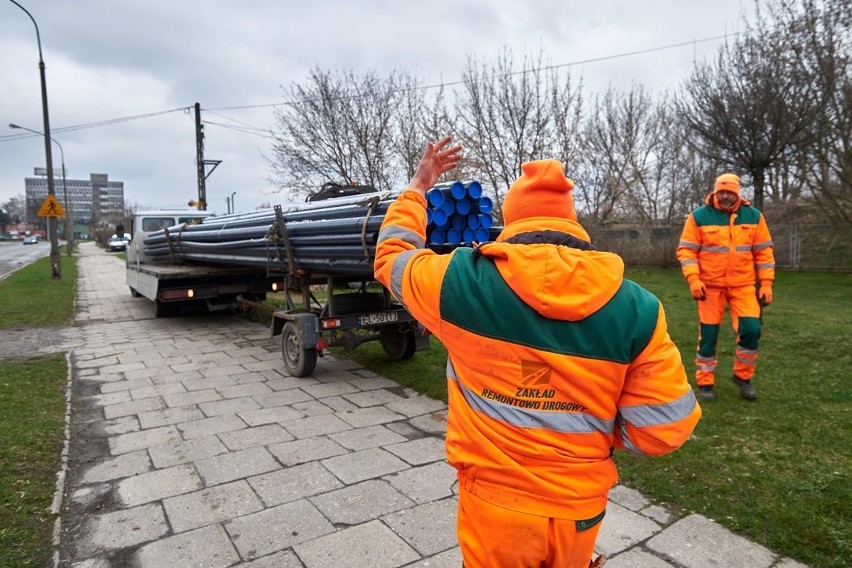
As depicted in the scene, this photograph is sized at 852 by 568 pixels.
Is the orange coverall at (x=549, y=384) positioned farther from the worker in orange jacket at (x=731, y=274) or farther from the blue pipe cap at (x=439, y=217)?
the worker in orange jacket at (x=731, y=274)

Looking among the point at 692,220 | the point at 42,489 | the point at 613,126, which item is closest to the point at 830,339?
the point at 692,220

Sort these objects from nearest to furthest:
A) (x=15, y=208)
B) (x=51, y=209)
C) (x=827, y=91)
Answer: (x=827, y=91) < (x=51, y=209) < (x=15, y=208)

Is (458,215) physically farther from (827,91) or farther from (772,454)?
(827,91)

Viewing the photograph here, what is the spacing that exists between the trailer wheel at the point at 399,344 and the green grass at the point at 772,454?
127 millimetres

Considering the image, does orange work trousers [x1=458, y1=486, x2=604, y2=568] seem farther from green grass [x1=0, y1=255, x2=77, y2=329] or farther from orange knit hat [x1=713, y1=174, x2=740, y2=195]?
green grass [x1=0, y1=255, x2=77, y2=329]

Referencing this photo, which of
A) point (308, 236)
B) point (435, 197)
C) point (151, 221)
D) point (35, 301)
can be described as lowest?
point (35, 301)

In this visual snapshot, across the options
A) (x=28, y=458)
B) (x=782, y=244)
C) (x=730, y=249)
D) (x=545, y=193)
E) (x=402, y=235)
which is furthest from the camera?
(x=782, y=244)

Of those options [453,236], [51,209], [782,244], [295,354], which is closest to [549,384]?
[453,236]

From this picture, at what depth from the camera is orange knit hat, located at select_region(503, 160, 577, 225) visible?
1.65 m

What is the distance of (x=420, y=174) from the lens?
2.20 meters

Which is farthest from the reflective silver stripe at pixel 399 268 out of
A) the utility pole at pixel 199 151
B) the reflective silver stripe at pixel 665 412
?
the utility pole at pixel 199 151

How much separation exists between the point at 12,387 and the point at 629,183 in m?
18.5

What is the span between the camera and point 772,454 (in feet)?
13.2

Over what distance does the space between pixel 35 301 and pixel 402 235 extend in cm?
1551
